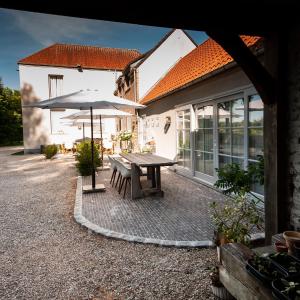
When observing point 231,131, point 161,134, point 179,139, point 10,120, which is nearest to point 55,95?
point 161,134

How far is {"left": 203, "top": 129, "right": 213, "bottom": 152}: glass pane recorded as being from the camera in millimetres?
7387

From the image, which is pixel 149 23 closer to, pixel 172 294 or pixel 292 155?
pixel 292 155

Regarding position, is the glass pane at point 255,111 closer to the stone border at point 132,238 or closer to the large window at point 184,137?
the stone border at point 132,238

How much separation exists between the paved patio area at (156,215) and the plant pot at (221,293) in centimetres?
110

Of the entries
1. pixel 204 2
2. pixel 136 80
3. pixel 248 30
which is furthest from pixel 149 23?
pixel 136 80

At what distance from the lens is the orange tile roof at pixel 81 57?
22.2 meters

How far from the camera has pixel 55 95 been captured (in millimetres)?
21969

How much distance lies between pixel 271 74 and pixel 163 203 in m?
3.77

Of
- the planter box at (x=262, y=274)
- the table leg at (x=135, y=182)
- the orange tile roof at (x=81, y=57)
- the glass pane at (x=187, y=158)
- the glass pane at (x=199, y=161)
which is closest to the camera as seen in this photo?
the planter box at (x=262, y=274)

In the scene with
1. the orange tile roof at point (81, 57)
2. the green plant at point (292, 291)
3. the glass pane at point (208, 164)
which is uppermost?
the orange tile roof at point (81, 57)

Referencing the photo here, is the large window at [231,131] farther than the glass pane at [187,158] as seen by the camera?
No

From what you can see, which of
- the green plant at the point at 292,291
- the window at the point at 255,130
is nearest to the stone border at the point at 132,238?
the green plant at the point at 292,291

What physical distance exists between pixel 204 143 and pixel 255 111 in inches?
97.4

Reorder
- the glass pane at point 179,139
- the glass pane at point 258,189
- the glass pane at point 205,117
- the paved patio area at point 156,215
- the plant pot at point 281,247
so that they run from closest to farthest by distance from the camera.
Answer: the plant pot at point 281,247
the paved patio area at point 156,215
the glass pane at point 258,189
the glass pane at point 205,117
the glass pane at point 179,139
